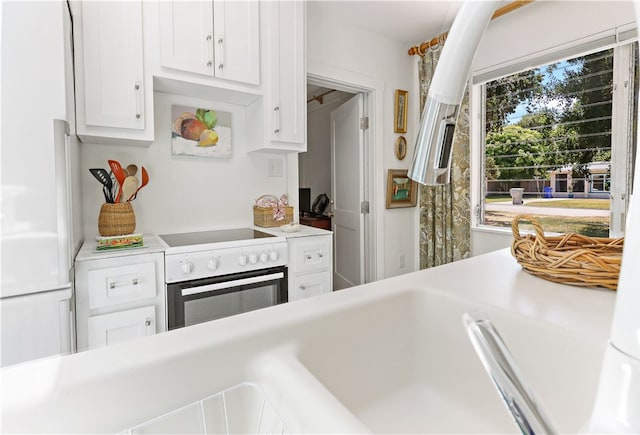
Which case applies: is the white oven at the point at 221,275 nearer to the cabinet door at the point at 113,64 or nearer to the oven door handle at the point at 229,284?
the oven door handle at the point at 229,284

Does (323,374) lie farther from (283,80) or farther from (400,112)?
(400,112)

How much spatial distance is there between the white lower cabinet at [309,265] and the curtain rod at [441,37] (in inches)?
77.1

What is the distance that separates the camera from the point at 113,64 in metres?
1.71

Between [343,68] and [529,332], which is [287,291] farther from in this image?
[343,68]

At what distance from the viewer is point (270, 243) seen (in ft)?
6.39

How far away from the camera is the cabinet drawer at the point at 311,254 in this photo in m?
2.07

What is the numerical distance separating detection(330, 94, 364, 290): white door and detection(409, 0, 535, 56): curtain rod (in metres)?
0.68

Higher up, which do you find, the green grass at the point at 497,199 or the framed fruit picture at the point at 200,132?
the framed fruit picture at the point at 200,132

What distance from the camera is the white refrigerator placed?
3.97 feet

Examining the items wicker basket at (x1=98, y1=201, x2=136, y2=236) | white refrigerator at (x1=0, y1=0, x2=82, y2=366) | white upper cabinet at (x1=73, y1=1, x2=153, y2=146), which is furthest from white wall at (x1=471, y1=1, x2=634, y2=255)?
wicker basket at (x1=98, y1=201, x2=136, y2=236)

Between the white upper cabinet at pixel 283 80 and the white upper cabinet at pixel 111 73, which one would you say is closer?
the white upper cabinet at pixel 111 73

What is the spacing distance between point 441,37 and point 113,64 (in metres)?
2.53

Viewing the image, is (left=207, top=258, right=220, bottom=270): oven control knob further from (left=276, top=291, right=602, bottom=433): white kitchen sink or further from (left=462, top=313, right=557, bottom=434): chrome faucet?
(left=462, top=313, right=557, bottom=434): chrome faucet

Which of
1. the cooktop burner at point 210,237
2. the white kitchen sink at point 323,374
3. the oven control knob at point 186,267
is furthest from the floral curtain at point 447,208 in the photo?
the white kitchen sink at point 323,374
